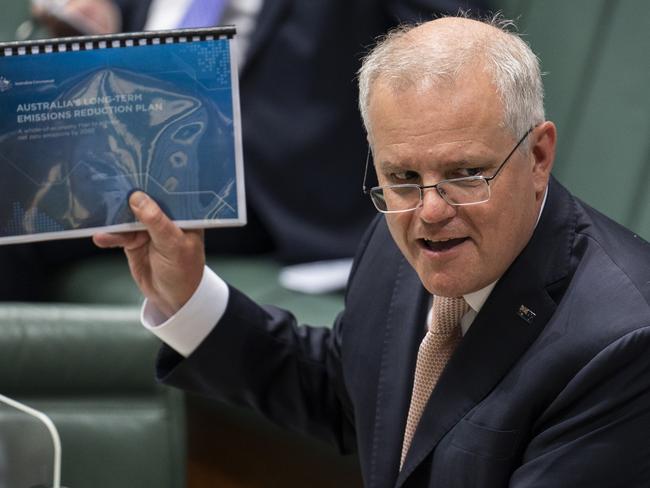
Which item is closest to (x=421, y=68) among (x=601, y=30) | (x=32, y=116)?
(x=32, y=116)

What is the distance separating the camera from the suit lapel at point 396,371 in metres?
1.37

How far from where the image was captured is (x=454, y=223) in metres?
1.21

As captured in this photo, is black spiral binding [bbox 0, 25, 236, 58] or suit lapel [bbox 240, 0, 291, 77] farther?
suit lapel [bbox 240, 0, 291, 77]

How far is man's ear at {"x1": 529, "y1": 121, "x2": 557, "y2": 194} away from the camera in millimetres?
1226

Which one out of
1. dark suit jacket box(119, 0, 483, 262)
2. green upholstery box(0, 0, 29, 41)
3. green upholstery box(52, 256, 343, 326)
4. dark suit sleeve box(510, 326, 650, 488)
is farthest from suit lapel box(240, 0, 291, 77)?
dark suit sleeve box(510, 326, 650, 488)

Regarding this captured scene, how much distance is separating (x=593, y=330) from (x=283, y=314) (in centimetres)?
45

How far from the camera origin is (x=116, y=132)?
4.27 feet

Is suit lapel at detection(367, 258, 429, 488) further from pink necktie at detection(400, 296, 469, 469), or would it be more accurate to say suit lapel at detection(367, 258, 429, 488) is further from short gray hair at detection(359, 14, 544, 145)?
short gray hair at detection(359, 14, 544, 145)

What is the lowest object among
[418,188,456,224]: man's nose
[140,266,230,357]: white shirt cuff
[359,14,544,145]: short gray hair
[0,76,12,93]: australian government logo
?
[140,266,230,357]: white shirt cuff

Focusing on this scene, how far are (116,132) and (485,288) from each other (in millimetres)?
398

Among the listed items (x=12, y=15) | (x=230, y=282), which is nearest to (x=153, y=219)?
(x=230, y=282)

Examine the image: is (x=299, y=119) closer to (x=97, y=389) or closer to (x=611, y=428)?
(x=97, y=389)

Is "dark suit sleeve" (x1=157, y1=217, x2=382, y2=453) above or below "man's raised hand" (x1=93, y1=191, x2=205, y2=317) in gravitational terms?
below

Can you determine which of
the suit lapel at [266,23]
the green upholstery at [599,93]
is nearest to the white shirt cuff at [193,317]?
the green upholstery at [599,93]
